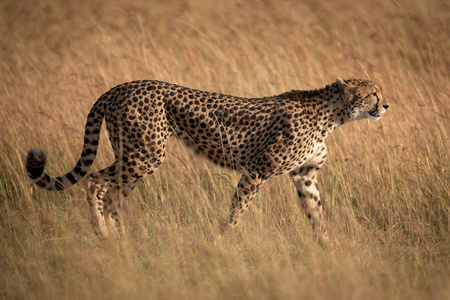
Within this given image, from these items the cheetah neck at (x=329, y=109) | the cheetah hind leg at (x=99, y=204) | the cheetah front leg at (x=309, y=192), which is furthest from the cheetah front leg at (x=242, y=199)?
the cheetah hind leg at (x=99, y=204)

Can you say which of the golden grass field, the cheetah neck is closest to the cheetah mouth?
the cheetah neck

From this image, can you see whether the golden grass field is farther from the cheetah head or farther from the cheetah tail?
→ the cheetah head

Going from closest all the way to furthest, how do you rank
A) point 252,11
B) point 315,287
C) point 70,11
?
point 315,287, point 252,11, point 70,11

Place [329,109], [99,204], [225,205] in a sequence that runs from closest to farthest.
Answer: [329,109] → [99,204] → [225,205]

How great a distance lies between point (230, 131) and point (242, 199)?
505mm

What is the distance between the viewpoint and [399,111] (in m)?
5.03

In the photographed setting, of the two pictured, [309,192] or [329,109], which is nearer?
[329,109]

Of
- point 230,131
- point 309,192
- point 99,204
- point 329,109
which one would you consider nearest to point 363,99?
point 329,109

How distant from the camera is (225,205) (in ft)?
13.9

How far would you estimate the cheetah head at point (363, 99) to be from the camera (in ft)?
12.7

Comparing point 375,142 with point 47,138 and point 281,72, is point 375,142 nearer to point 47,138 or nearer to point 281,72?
point 281,72

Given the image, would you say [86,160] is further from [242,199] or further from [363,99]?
[363,99]

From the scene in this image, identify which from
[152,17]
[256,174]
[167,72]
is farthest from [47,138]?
[152,17]

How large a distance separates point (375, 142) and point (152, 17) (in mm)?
5287
